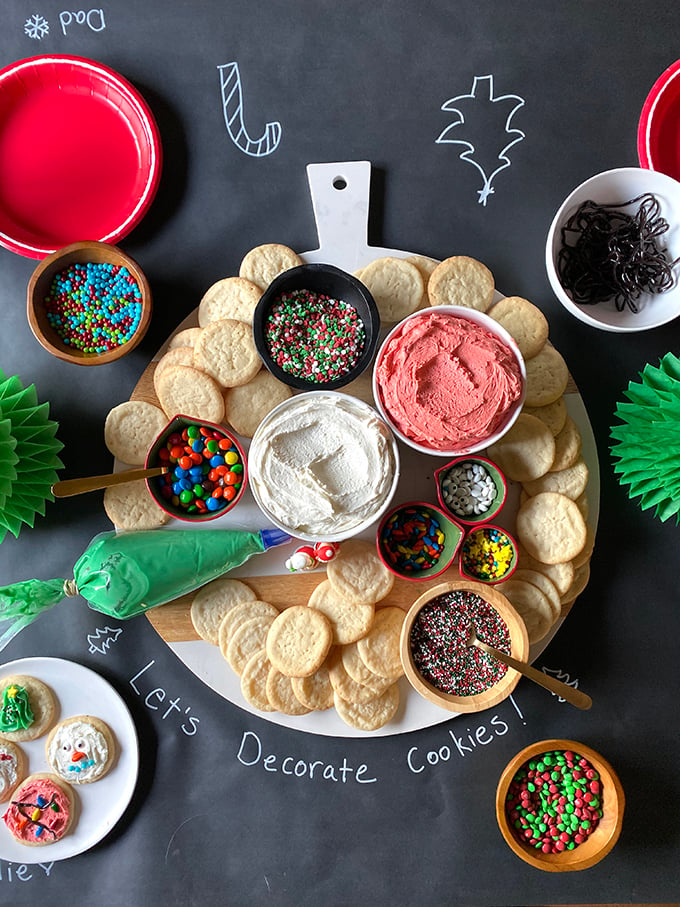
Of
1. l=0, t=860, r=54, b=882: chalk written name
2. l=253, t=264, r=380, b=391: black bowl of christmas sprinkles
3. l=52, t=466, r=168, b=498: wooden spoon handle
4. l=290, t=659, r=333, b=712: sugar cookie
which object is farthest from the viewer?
l=0, t=860, r=54, b=882: chalk written name

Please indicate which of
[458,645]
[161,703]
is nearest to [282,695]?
[161,703]

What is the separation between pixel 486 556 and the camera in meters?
2.01

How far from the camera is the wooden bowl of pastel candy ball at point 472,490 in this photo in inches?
78.2

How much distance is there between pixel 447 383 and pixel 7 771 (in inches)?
66.5

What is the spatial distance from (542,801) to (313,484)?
1.17 meters

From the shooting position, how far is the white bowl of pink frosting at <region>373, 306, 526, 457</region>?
1.82 metres

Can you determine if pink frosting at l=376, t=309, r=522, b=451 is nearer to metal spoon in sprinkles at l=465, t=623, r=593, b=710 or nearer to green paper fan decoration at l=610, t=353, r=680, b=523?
green paper fan decoration at l=610, t=353, r=680, b=523

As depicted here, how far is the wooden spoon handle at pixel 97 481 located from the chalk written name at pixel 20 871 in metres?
1.18

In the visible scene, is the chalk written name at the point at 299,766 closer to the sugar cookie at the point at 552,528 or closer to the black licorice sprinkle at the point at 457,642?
the black licorice sprinkle at the point at 457,642

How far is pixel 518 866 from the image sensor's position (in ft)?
7.07

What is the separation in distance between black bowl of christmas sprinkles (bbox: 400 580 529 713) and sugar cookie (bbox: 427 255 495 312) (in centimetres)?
81

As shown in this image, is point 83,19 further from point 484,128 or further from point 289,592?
point 289,592

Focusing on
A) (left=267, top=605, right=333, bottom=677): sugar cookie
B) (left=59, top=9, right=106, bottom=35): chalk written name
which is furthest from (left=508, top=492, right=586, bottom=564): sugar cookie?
(left=59, top=9, right=106, bottom=35): chalk written name

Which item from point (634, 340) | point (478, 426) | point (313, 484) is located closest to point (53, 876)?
point (313, 484)
